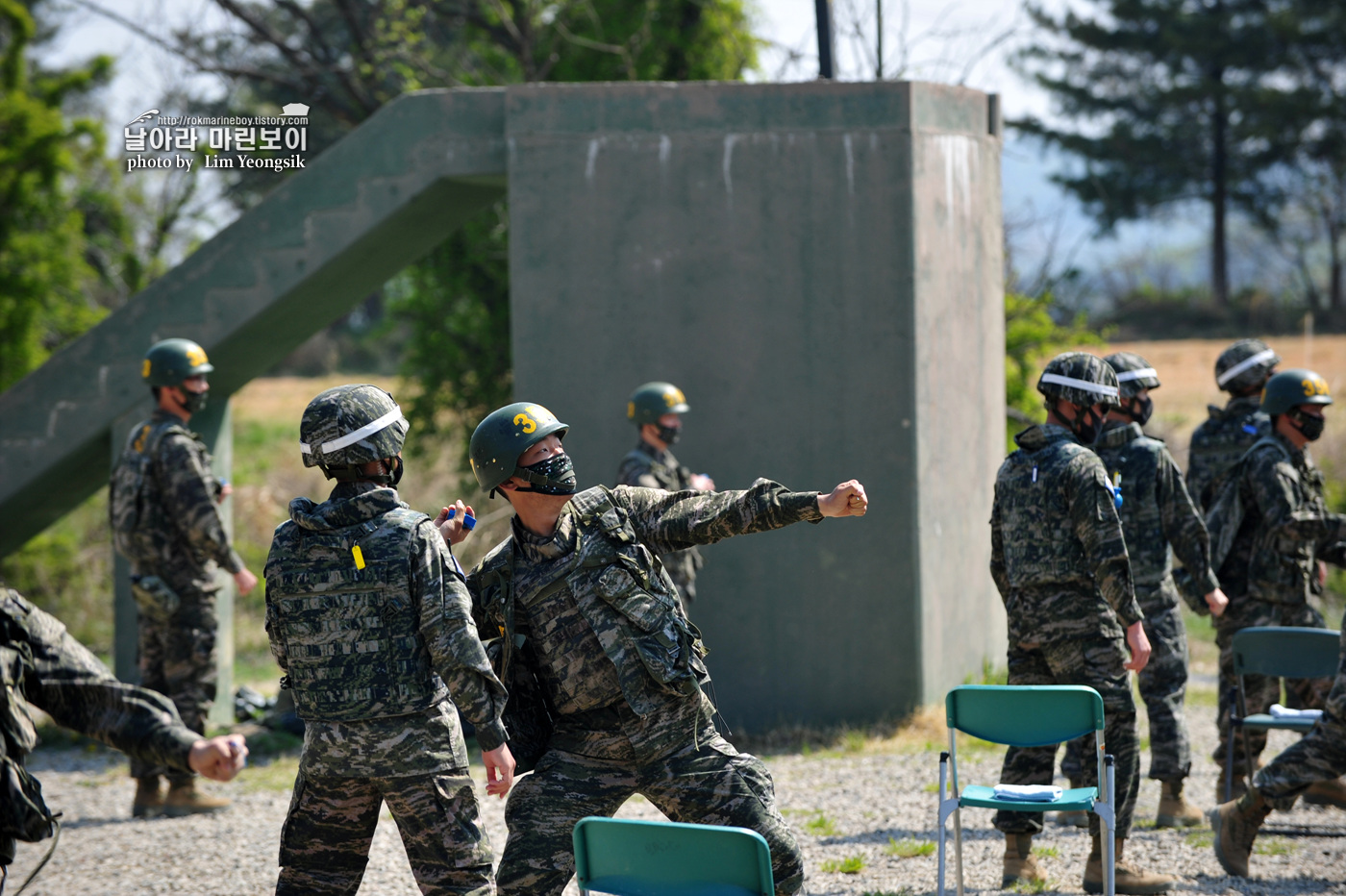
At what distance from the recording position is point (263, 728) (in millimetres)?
9234

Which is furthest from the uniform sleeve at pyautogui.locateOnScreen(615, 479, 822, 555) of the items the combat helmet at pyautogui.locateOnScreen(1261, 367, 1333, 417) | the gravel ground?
the combat helmet at pyautogui.locateOnScreen(1261, 367, 1333, 417)

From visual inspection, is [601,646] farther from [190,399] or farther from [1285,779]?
[190,399]

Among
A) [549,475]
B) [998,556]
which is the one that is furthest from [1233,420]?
[549,475]

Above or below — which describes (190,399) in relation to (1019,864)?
above

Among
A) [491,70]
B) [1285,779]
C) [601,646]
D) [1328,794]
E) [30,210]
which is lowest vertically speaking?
[1328,794]

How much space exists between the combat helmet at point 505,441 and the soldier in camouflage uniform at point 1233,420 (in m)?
4.80

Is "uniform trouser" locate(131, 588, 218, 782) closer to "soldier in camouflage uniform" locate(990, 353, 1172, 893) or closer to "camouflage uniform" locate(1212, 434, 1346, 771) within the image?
"soldier in camouflage uniform" locate(990, 353, 1172, 893)

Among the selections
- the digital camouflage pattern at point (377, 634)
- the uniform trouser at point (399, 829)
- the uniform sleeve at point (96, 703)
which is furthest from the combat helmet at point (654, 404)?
the uniform sleeve at point (96, 703)

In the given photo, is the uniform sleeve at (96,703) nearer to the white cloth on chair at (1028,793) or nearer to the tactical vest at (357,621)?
the tactical vest at (357,621)

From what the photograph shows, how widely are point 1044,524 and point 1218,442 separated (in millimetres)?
2704

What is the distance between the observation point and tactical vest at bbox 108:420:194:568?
741 cm

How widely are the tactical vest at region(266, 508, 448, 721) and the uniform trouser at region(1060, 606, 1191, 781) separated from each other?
3706 mm

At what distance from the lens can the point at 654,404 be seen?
789 cm

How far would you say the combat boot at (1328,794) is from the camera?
6.79 m
